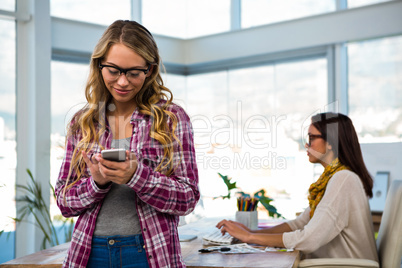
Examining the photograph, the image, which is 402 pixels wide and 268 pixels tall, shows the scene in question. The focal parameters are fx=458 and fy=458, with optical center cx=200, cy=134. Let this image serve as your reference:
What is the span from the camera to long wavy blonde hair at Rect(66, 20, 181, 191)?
1.20 m

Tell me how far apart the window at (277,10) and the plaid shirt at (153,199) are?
405 cm

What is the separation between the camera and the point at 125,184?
113 cm

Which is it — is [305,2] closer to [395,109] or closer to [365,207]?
[395,109]

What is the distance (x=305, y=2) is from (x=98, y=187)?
172 inches

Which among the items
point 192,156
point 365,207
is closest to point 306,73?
point 365,207

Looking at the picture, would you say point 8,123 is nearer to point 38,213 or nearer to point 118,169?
point 38,213

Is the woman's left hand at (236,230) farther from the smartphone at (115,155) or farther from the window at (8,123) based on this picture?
the window at (8,123)

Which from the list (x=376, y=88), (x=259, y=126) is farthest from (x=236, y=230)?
(x=259, y=126)

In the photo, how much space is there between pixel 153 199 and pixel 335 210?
1.38m

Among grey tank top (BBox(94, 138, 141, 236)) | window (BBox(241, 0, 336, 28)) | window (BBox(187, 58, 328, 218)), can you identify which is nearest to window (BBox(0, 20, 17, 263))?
window (BBox(187, 58, 328, 218))

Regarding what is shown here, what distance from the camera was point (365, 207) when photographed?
229 centimetres

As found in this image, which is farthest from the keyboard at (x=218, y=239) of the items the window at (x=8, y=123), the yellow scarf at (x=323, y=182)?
the window at (x=8, y=123)

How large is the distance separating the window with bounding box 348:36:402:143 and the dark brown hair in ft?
7.04

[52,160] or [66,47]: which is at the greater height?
[66,47]
